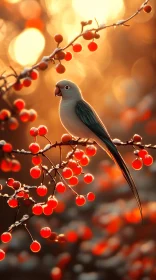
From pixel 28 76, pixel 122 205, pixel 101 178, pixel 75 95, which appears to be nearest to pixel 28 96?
pixel 101 178

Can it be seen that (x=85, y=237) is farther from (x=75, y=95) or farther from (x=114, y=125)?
(x=75, y=95)

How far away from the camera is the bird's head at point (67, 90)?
178 cm

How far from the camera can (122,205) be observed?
385 centimetres

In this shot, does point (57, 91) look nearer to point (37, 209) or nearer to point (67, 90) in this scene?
point (67, 90)

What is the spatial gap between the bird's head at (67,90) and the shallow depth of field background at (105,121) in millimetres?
1619

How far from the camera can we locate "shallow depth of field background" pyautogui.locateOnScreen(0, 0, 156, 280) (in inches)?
147

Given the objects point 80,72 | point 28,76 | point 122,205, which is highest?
point 80,72

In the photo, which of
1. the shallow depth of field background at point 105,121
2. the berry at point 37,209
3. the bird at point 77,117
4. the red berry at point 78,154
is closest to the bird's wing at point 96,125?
the bird at point 77,117

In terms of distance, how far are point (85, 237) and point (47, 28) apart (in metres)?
1.99

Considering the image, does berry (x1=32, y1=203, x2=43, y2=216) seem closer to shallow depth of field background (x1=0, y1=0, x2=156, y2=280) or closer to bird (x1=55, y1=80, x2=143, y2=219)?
bird (x1=55, y1=80, x2=143, y2=219)

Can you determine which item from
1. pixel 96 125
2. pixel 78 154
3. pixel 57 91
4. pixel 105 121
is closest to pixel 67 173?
pixel 78 154

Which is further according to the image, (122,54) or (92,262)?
(122,54)

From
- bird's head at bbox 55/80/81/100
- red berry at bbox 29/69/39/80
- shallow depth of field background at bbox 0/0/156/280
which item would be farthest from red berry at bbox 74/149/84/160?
shallow depth of field background at bbox 0/0/156/280

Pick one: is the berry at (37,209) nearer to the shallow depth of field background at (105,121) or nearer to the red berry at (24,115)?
the red berry at (24,115)
